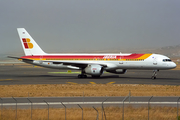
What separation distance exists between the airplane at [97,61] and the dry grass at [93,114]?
83.9 ft

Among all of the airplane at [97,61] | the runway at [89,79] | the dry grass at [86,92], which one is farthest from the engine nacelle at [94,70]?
the dry grass at [86,92]

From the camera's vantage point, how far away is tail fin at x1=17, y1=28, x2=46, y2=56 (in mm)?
50134

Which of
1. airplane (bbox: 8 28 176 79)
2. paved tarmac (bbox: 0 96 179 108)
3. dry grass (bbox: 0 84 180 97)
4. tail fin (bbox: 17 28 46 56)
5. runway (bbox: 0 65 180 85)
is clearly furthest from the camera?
tail fin (bbox: 17 28 46 56)

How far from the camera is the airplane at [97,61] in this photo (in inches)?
1658

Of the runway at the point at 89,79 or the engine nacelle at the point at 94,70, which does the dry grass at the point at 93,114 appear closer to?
the runway at the point at 89,79

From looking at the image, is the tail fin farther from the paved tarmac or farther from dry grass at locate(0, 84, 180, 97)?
the paved tarmac

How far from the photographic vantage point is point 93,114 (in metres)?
15.4

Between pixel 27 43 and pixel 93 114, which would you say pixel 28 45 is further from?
pixel 93 114

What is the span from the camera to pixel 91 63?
45.2 metres

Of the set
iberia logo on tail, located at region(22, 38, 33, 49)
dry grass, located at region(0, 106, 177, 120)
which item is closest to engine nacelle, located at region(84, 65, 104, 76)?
iberia logo on tail, located at region(22, 38, 33, 49)

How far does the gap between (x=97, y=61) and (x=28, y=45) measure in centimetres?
1576

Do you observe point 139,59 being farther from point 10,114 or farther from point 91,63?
point 10,114

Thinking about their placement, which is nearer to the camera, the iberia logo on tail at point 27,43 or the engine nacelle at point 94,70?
the engine nacelle at point 94,70

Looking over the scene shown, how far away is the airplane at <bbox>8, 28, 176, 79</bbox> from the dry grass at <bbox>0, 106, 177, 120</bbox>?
2556 cm
